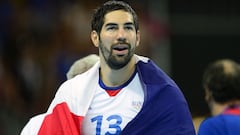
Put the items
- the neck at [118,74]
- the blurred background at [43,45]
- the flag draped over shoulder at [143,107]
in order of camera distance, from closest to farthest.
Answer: the flag draped over shoulder at [143,107] < the neck at [118,74] < the blurred background at [43,45]

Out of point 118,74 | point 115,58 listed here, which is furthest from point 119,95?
point 115,58

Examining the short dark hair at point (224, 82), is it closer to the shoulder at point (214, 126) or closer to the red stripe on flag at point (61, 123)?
the shoulder at point (214, 126)

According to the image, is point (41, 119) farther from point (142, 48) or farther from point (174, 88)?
point (142, 48)

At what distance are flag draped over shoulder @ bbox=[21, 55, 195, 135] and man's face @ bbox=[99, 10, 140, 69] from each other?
0.54 ft

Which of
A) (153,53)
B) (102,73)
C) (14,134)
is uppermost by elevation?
(102,73)

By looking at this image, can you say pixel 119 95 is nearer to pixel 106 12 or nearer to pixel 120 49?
pixel 120 49

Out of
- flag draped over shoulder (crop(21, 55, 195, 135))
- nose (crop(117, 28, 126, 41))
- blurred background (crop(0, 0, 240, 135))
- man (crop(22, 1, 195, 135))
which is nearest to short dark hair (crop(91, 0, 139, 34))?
man (crop(22, 1, 195, 135))

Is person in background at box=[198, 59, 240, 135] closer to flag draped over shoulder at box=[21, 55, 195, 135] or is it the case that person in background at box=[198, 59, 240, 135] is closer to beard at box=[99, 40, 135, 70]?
flag draped over shoulder at box=[21, 55, 195, 135]

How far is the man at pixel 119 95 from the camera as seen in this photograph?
4.43 metres

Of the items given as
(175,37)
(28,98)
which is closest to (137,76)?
(28,98)

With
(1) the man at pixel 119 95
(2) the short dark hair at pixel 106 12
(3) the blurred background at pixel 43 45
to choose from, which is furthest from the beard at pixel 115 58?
(3) the blurred background at pixel 43 45

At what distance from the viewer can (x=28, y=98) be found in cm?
857

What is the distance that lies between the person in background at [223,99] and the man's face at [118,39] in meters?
0.58

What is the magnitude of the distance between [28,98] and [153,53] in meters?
1.41
